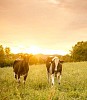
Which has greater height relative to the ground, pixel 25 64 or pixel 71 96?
pixel 25 64

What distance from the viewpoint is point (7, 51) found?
95938mm

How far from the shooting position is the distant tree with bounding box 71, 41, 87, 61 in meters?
110

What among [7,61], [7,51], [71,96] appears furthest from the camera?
[7,51]

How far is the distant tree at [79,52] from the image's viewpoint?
4331 inches

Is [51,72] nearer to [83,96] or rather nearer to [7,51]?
[83,96]

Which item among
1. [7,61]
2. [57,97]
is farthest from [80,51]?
[57,97]

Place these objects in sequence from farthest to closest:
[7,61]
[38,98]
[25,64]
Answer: [7,61]
[25,64]
[38,98]

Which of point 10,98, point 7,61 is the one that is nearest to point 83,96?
point 10,98

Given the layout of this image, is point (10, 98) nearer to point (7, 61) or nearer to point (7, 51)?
point (7, 61)

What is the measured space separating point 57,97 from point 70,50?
11129cm

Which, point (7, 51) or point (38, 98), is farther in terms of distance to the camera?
point (7, 51)

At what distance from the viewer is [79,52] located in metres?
114

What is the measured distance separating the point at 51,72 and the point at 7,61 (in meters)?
48.5

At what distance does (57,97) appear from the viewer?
12.8 m
